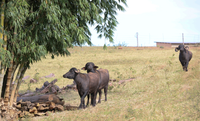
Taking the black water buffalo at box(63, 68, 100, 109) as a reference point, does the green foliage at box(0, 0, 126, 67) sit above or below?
above

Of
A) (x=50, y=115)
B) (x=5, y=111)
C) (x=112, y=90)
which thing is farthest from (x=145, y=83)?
(x=5, y=111)

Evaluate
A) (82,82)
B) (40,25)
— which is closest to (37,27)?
(40,25)

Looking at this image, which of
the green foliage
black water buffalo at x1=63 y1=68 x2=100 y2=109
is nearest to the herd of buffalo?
black water buffalo at x1=63 y1=68 x2=100 y2=109

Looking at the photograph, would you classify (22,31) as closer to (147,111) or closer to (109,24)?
(109,24)

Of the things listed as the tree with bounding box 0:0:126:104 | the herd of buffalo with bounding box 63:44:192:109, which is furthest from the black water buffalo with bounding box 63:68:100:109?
the tree with bounding box 0:0:126:104

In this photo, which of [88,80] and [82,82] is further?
[88,80]

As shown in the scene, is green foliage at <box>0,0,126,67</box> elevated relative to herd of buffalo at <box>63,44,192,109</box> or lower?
elevated

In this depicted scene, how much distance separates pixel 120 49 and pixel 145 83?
2528 centimetres

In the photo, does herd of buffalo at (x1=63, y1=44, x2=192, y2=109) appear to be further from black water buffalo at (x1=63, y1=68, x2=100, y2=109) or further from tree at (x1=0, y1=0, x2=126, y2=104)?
tree at (x1=0, y1=0, x2=126, y2=104)

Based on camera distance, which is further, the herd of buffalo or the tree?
the herd of buffalo

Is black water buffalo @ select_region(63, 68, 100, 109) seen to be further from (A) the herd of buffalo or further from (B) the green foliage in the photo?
(B) the green foliage

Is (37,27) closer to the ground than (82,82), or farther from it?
farther from it

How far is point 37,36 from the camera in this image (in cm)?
975

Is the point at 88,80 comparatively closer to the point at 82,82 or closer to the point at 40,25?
the point at 82,82
